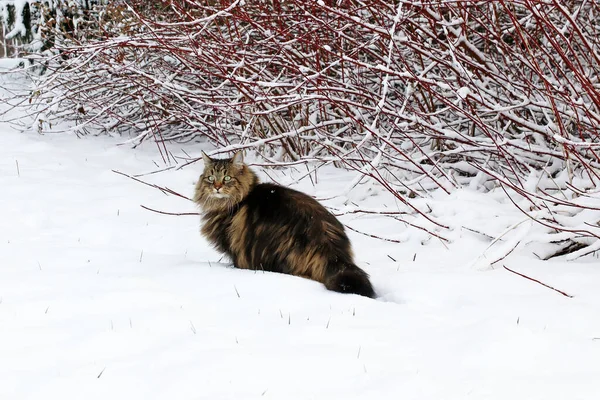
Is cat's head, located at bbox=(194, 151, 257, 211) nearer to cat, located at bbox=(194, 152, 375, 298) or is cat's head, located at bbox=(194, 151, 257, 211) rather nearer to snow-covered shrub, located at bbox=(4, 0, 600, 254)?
cat, located at bbox=(194, 152, 375, 298)

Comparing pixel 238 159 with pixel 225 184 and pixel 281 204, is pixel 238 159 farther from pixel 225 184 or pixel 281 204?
pixel 281 204

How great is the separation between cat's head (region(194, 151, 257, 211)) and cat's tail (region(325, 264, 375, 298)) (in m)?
1.06

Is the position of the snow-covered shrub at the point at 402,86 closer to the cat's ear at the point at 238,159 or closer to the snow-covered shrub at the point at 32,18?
the cat's ear at the point at 238,159

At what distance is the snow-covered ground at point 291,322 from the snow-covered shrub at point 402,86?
19.1 inches

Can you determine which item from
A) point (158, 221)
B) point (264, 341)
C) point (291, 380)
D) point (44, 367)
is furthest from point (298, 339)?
point (158, 221)

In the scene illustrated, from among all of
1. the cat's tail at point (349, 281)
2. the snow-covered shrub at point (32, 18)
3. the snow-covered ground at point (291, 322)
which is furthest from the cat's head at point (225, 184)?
the snow-covered shrub at point (32, 18)

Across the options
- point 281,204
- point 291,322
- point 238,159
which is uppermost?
point 238,159

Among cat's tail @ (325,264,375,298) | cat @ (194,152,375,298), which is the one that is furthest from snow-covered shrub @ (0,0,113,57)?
cat's tail @ (325,264,375,298)

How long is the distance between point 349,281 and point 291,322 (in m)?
0.56

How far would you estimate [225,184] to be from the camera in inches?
168

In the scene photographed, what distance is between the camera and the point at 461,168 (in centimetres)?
570

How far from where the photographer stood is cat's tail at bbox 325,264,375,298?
3.44 m

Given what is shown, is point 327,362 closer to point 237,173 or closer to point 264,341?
point 264,341

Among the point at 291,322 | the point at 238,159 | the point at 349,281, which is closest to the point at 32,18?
the point at 238,159
